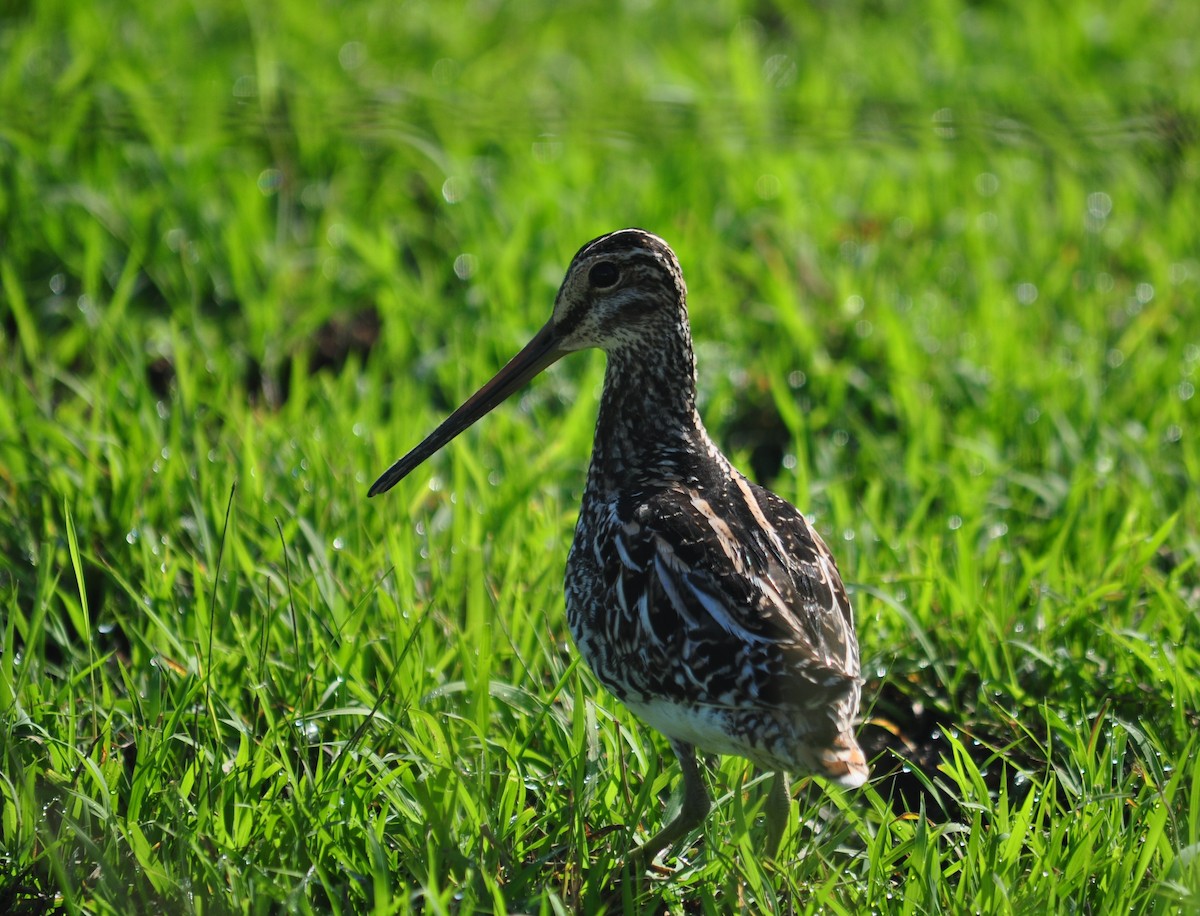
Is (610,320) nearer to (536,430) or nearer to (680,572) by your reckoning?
(680,572)

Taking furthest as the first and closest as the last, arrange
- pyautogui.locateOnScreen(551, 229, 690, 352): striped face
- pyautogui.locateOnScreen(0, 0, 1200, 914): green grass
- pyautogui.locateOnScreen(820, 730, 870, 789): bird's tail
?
pyautogui.locateOnScreen(551, 229, 690, 352): striped face → pyautogui.locateOnScreen(0, 0, 1200, 914): green grass → pyautogui.locateOnScreen(820, 730, 870, 789): bird's tail

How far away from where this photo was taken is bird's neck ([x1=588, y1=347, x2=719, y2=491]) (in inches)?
135

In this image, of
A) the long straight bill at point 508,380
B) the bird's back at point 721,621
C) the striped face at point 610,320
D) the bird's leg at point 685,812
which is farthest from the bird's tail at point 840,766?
the long straight bill at point 508,380

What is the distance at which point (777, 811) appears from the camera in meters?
3.05

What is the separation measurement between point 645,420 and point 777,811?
1.02 metres

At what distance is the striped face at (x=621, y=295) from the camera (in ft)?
11.1

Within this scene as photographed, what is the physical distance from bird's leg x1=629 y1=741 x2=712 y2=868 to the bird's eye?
116cm

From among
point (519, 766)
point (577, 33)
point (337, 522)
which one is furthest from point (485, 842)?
point (577, 33)

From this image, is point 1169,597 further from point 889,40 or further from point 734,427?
point 889,40

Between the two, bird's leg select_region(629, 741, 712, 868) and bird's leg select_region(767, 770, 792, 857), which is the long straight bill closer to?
bird's leg select_region(629, 741, 712, 868)

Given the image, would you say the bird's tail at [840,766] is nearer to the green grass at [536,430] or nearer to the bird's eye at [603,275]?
the green grass at [536,430]

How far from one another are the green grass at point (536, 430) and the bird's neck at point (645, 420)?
0.51 m

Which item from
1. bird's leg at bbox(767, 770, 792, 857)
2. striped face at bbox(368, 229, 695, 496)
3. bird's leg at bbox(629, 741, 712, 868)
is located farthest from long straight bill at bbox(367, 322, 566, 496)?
bird's leg at bbox(767, 770, 792, 857)

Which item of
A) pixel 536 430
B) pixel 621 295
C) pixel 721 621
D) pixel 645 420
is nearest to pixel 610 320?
pixel 621 295
